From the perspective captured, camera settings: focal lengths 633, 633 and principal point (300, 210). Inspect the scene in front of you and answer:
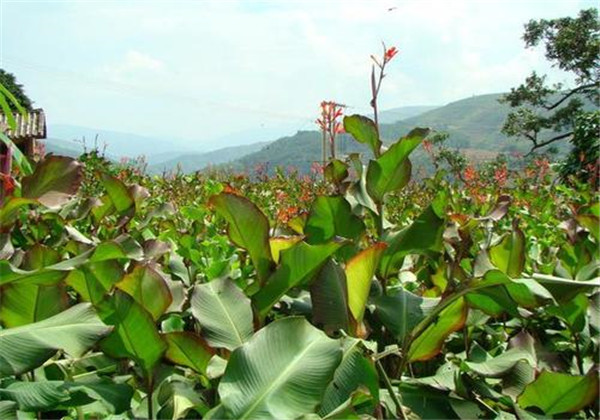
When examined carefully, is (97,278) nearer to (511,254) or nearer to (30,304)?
(30,304)

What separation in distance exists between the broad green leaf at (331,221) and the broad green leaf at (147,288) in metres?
0.35

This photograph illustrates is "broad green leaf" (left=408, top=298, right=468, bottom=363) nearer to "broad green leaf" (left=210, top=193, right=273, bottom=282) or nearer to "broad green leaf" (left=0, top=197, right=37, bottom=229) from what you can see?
"broad green leaf" (left=210, top=193, right=273, bottom=282)

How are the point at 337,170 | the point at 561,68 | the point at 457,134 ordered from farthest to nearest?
the point at 457,134, the point at 561,68, the point at 337,170

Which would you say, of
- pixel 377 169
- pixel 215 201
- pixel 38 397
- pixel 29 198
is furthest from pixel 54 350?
pixel 377 169

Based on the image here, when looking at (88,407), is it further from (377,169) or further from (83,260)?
(377,169)

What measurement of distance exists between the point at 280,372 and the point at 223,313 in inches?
6.7

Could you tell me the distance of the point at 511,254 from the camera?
102 centimetres

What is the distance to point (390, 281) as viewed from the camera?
1.24m

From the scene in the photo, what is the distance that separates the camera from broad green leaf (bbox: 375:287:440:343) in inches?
35.1

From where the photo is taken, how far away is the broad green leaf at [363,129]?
109 cm

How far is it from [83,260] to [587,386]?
63cm

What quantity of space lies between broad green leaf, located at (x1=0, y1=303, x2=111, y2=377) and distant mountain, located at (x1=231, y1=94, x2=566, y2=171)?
270ft

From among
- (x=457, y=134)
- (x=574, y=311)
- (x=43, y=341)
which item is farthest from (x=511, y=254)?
(x=457, y=134)

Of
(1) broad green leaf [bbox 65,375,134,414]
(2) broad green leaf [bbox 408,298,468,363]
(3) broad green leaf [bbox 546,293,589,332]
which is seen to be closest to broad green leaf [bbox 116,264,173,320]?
(1) broad green leaf [bbox 65,375,134,414]
